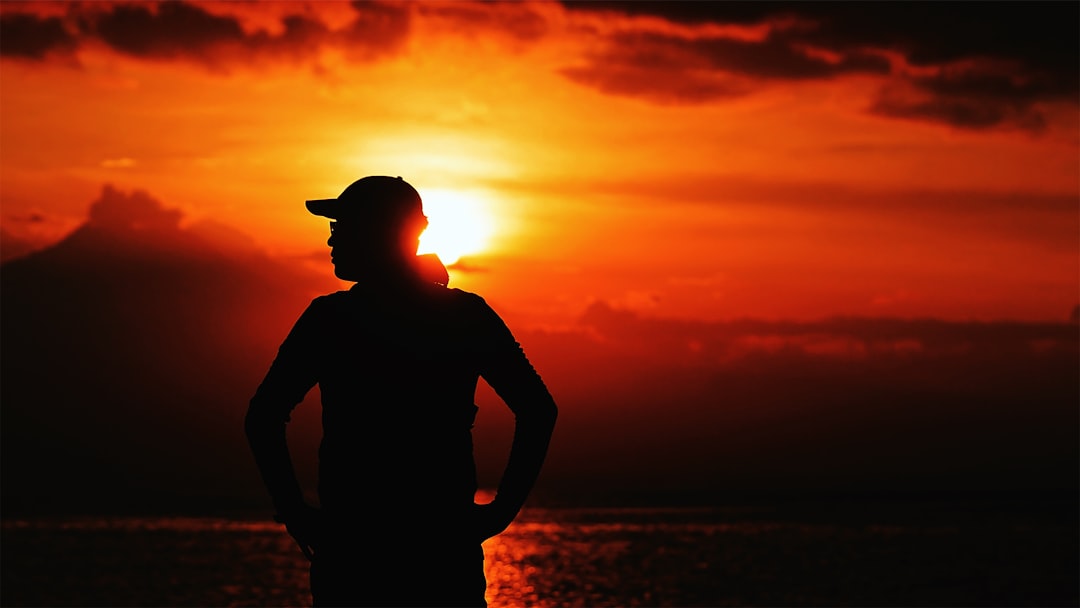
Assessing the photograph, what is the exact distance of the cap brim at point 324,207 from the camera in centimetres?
650

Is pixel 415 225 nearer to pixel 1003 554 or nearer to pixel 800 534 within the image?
pixel 1003 554

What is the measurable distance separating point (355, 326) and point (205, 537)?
17885cm

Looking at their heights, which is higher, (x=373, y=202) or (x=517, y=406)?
(x=373, y=202)

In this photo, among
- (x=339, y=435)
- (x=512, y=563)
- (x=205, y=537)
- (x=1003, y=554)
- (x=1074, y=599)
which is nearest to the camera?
(x=339, y=435)

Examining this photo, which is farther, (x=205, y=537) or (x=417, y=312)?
(x=205, y=537)

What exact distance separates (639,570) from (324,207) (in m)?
108

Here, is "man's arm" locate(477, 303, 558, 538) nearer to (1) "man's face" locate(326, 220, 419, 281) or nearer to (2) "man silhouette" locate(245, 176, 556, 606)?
(2) "man silhouette" locate(245, 176, 556, 606)

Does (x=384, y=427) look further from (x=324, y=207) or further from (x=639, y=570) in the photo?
(x=639, y=570)

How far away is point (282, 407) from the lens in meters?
6.48

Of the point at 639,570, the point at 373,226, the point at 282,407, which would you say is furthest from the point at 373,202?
the point at 639,570

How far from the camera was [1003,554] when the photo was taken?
137375 mm

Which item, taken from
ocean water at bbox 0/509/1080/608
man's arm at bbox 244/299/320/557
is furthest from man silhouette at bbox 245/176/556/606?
ocean water at bbox 0/509/1080/608

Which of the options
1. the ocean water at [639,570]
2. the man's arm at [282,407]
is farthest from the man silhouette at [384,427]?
the ocean water at [639,570]

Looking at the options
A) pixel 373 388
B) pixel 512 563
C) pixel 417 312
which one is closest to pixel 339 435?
pixel 373 388
